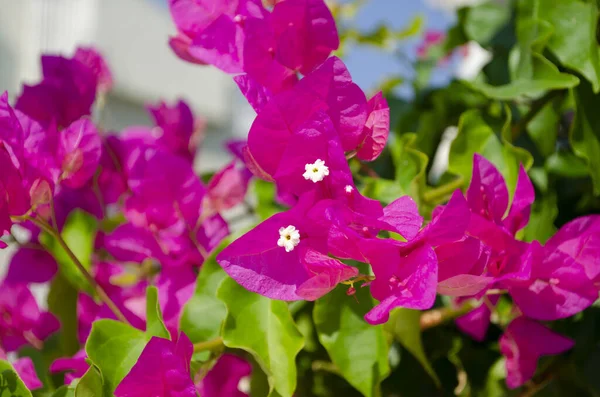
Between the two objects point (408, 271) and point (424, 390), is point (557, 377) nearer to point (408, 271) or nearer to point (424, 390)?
point (424, 390)

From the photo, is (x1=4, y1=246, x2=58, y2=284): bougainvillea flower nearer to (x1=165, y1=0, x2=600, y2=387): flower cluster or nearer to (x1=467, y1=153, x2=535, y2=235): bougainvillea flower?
(x1=165, y1=0, x2=600, y2=387): flower cluster

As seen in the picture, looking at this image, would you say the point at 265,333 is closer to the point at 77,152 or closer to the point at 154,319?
the point at 154,319

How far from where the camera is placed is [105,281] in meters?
0.55

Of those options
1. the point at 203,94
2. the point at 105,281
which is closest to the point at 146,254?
the point at 105,281

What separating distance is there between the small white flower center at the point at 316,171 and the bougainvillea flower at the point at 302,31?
8cm

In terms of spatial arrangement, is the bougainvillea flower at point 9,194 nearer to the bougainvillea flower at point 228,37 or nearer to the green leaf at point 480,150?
the bougainvillea flower at point 228,37

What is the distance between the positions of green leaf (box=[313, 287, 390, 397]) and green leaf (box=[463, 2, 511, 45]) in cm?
32

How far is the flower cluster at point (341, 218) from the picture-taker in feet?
0.93

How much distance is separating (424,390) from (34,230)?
396 millimetres

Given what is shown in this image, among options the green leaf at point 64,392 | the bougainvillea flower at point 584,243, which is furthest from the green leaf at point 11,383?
the bougainvillea flower at point 584,243

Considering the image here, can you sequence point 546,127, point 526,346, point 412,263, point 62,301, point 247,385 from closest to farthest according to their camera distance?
point 412,263 → point 526,346 → point 546,127 → point 62,301 → point 247,385

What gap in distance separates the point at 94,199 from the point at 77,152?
18 cm

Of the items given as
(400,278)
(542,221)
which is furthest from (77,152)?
(542,221)

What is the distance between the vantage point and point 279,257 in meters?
0.30
